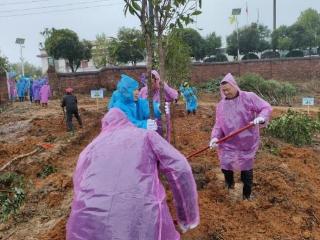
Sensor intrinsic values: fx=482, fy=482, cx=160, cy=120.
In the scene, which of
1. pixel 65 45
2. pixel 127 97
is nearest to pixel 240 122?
pixel 127 97

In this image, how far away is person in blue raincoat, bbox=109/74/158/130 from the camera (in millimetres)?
4566

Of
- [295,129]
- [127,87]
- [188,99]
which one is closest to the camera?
[127,87]

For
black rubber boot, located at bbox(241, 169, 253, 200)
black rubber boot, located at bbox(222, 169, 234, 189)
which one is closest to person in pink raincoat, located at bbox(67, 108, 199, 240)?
black rubber boot, located at bbox(241, 169, 253, 200)

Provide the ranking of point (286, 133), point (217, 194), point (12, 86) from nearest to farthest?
point (217, 194), point (286, 133), point (12, 86)

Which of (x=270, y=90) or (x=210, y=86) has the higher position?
(x=210, y=86)

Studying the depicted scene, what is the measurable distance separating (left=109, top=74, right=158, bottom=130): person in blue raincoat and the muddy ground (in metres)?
0.85

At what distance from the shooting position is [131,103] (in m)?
4.97

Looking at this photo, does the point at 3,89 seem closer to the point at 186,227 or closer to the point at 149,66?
the point at 149,66

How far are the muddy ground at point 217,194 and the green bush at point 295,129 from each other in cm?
29

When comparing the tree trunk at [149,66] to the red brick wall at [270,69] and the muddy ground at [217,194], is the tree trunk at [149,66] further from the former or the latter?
the red brick wall at [270,69]

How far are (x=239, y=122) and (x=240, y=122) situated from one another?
1 cm

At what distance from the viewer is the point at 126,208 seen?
7.52ft

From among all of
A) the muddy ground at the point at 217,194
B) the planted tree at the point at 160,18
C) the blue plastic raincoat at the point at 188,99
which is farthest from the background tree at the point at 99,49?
the planted tree at the point at 160,18

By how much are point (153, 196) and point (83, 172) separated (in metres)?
0.39
